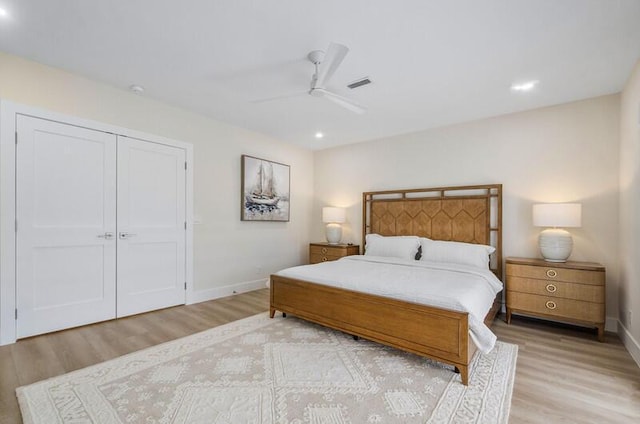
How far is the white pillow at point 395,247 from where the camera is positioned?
413cm

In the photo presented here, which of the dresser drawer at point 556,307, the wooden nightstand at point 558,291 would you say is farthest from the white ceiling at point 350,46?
the dresser drawer at point 556,307

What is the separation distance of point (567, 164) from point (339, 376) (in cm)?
354

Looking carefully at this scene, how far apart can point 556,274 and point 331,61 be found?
311 cm

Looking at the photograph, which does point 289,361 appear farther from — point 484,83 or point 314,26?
point 484,83

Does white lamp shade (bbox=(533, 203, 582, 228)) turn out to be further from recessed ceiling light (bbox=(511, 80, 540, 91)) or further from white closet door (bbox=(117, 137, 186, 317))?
white closet door (bbox=(117, 137, 186, 317))

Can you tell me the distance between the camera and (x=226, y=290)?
175 inches

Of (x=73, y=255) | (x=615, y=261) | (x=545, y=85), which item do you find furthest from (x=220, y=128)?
(x=615, y=261)

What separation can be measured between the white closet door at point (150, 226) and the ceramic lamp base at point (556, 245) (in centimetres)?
439

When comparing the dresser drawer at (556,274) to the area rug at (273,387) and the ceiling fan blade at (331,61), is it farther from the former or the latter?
the ceiling fan blade at (331,61)

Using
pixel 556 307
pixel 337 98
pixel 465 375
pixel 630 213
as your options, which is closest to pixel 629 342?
pixel 556 307

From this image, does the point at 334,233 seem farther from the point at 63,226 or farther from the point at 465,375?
the point at 63,226

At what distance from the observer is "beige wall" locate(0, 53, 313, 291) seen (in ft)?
9.52

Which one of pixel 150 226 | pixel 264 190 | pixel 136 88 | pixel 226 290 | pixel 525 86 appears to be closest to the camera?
pixel 525 86

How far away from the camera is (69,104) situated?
9.96ft
